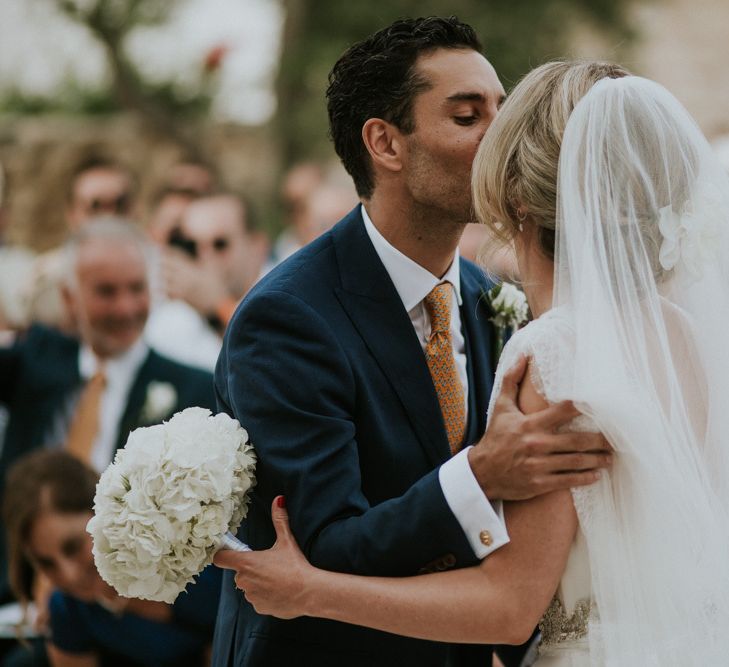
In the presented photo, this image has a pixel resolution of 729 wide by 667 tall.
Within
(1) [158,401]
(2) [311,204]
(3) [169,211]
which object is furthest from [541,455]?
(2) [311,204]

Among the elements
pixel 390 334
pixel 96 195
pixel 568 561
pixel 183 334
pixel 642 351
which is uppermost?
pixel 96 195

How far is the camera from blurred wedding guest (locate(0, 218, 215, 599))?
208 inches

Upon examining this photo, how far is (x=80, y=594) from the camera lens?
4.23 metres

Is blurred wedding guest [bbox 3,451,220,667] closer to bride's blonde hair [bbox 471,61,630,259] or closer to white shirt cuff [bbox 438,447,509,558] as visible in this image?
white shirt cuff [bbox 438,447,509,558]

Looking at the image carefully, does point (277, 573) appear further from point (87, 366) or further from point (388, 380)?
point (87, 366)

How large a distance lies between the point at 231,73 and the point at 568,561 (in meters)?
11.9

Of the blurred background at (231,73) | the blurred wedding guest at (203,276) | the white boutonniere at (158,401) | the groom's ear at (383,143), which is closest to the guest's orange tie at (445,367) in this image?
the groom's ear at (383,143)

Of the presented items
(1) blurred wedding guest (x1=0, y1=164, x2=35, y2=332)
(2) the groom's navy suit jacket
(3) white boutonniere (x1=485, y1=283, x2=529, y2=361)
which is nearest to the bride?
(2) the groom's navy suit jacket

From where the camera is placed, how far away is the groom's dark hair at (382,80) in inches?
120

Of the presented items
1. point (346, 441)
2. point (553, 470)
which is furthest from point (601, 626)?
point (346, 441)

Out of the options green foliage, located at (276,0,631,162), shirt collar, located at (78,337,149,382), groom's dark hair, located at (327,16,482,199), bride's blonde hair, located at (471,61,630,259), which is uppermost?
green foliage, located at (276,0,631,162)

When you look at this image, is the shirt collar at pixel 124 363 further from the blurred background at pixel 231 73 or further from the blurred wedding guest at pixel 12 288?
the blurred background at pixel 231 73

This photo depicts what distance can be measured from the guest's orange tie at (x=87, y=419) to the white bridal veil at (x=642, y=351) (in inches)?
134

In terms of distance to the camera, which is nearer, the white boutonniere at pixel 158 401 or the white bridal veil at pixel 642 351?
the white bridal veil at pixel 642 351
